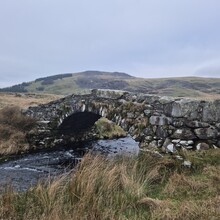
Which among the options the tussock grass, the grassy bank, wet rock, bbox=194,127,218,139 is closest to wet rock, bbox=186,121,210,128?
wet rock, bbox=194,127,218,139

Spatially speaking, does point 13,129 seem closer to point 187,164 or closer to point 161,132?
point 161,132

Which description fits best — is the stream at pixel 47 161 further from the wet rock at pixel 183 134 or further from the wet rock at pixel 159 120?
the wet rock at pixel 183 134

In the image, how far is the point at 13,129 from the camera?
21.8 metres

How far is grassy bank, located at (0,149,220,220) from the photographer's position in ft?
19.4

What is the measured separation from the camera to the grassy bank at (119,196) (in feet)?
19.4

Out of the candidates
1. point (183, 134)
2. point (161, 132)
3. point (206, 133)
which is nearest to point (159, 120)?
point (161, 132)

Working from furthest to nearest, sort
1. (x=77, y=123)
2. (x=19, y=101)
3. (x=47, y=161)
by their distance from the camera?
1. (x=19, y=101)
2. (x=77, y=123)
3. (x=47, y=161)

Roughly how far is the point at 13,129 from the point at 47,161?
5138 millimetres

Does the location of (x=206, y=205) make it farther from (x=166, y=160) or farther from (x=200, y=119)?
(x=200, y=119)

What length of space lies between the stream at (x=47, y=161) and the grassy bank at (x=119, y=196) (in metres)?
3.32

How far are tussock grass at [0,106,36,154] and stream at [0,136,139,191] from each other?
44.7 inches

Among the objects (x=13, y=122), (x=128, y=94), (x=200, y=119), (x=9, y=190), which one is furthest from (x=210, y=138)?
(x=13, y=122)

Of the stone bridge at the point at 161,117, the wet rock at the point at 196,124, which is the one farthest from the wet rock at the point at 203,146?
the wet rock at the point at 196,124

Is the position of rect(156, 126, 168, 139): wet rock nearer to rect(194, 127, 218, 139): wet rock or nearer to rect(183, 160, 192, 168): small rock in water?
rect(194, 127, 218, 139): wet rock
